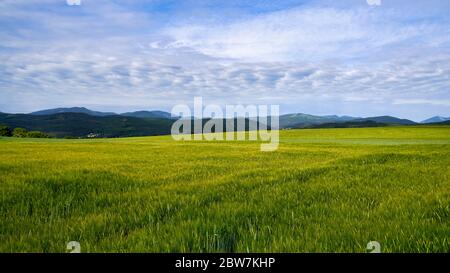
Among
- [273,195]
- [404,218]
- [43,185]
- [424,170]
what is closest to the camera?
[404,218]

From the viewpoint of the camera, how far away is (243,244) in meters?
4.77

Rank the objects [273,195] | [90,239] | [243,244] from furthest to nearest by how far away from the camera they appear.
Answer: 1. [273,195]
2. [90,239]
3. [243,244]

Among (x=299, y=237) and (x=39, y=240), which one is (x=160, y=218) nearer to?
(x=39, y=240)

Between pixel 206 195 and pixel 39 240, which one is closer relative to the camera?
pixel 39 240

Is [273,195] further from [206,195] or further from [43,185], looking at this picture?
[43,185]

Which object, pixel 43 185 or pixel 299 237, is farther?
pixel 43 185

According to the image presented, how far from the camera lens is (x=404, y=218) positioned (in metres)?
6.07

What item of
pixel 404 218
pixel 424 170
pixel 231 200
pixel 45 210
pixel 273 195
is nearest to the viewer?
pixel 404 218

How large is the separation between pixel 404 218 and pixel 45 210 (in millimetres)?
7237
